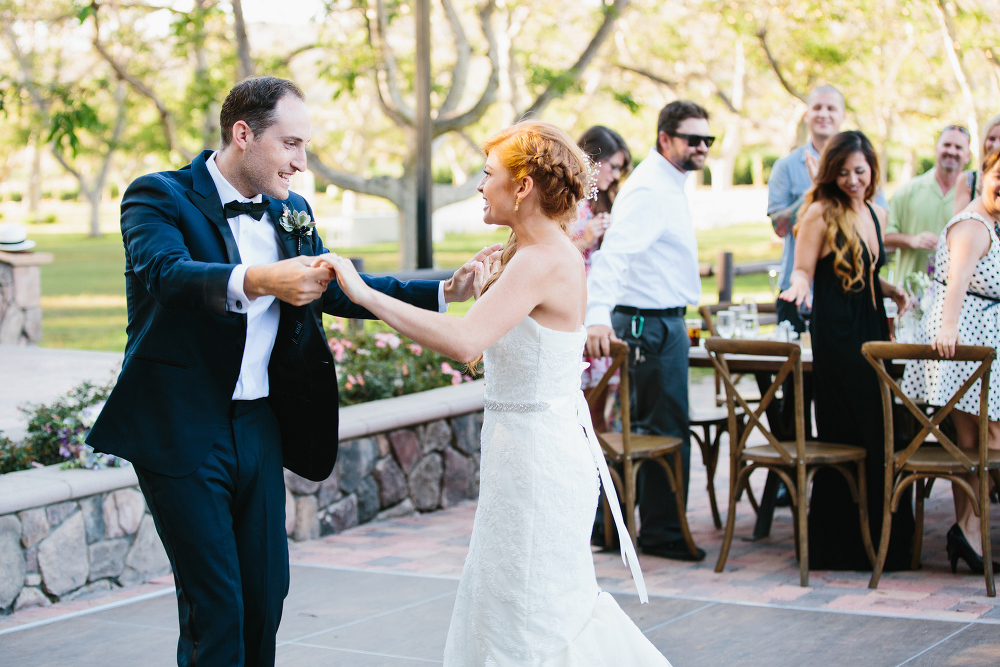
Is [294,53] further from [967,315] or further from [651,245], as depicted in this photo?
[967,315]

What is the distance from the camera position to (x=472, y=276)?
3.39 metres

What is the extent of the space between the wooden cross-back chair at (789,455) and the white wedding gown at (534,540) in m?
2.31

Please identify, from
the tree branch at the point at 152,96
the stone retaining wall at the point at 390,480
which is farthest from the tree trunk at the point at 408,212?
the stone retaining wall at the point at 390,480

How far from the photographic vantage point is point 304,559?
228 inches

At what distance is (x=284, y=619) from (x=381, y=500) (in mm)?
1870

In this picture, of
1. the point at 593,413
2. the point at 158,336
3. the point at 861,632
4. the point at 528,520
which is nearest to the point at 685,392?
the point at 593,413

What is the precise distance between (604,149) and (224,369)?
3554 mm

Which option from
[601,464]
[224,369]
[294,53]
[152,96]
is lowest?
[601,464]

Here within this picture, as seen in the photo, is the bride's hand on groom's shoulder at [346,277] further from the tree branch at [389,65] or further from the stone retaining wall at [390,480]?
the tree branch at [389,65]

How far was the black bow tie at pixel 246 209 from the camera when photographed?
3016 millimetres

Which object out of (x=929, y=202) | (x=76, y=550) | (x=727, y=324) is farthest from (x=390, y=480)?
(x=929, y=202)

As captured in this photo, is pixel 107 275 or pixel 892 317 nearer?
pixel 892 317

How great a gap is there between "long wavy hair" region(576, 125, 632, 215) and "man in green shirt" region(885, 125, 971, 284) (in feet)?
8.24

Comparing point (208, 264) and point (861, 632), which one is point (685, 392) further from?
point (208, 264)
